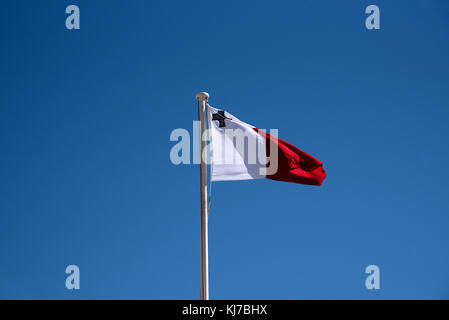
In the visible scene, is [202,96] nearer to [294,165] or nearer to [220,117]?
[220,117]

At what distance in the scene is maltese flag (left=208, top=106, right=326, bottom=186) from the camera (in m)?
13.3

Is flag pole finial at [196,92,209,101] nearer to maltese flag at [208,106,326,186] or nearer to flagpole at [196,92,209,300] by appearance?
flagpole at [196,92,209,300]

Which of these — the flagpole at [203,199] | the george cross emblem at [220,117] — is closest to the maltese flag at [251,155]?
the george cross emblem at [220,117]

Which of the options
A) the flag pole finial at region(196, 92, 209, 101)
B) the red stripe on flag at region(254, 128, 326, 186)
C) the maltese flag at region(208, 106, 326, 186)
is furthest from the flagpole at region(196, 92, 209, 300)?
the red stripe on flag at region(254, 128, 326, 186)

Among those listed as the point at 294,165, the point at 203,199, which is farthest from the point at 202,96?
the point at 294,165

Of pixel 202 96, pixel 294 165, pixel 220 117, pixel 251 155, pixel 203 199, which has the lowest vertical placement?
pixel 203 199

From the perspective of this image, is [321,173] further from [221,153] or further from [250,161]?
[221,153]

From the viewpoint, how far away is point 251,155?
1376 centimetres

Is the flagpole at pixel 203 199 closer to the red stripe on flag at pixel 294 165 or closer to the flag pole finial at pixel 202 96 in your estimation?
the flag pole finial at pixel 202 96

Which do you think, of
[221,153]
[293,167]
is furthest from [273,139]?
[221,153]
